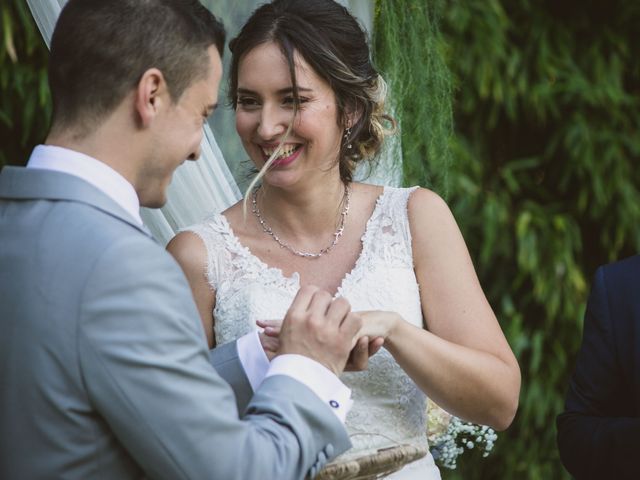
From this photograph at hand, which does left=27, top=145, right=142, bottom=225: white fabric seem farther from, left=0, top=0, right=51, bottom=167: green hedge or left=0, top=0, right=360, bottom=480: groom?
left=0, top=0, right=51, bottom=167: green hedge

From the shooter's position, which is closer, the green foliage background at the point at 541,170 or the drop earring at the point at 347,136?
the drop earring at the point at 347,136

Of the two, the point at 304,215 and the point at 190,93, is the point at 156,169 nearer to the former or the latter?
the point at 190,93

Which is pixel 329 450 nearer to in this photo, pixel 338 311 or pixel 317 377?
pixel 317 377

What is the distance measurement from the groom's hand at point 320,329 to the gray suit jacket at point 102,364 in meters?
0.22

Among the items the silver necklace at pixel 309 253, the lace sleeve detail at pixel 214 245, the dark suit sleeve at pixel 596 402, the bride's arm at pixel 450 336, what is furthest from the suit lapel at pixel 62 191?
the dark suit sleeve at pixel 596 402

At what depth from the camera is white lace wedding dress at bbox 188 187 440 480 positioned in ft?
8.72

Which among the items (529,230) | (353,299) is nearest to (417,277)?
(353,299)

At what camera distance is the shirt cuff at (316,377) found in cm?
177

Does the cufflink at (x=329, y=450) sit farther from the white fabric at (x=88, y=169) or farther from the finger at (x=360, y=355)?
the white fabric at (x=88, y=169)

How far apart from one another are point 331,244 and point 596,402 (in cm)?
84

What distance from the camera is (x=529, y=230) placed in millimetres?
4555

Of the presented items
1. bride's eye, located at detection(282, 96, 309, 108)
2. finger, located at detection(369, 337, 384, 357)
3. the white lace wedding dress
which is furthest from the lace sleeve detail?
finger, located at detection(369, 337, 384, 357)

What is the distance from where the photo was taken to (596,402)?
247 cm

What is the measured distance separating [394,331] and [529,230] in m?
2.35
